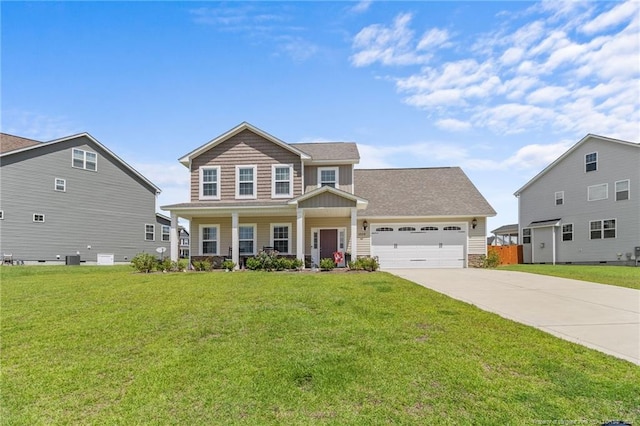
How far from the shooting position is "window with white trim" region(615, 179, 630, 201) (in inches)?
838

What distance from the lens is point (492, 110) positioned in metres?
13.9

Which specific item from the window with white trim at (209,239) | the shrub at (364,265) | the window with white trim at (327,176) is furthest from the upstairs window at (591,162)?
the window with white trim at (209,239)

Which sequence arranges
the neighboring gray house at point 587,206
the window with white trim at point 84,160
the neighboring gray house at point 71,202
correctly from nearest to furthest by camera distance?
1. the neighboring gray house at point 71,202
2. the neighboring gray house at point 587,206
3. the window with white trim at point 84,160

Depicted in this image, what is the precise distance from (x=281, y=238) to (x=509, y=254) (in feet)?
59.0

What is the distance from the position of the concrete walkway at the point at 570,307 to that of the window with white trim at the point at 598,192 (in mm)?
15128

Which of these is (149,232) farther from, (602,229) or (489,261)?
(602,229)

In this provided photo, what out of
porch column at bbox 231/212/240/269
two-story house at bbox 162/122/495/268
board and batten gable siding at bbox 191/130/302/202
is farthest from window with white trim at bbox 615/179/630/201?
porch column at bbox 231/212/240/269

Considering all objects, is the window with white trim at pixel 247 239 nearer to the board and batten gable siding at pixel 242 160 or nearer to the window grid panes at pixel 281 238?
the window grid panes at pixel 281 238

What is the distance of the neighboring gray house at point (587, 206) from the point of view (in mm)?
21203

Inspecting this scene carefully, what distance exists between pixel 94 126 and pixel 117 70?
489 inches

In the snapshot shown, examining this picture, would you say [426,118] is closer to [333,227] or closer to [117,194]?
[333,227]

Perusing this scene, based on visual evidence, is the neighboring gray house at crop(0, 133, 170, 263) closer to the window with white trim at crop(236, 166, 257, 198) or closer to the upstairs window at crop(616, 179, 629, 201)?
the window with white trim at crop(236, 166, 257, 198)

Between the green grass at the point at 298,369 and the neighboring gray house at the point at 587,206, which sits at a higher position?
the neighboring gray house at the point at 587,206

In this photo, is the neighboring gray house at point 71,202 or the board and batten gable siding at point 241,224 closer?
the board and batten gable siding at point 241,224
